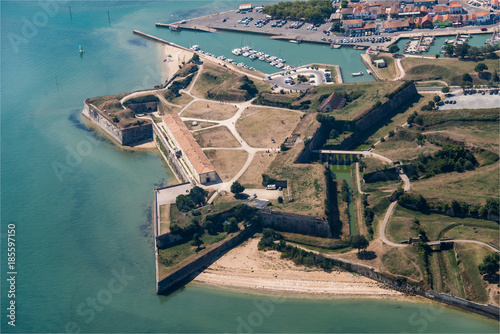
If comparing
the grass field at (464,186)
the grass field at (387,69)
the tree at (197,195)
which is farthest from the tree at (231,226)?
the grass field at (387,69)

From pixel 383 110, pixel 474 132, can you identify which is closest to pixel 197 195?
pixel 383 110

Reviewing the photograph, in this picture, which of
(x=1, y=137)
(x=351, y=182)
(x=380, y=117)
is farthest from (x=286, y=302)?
(x=1, y=137)

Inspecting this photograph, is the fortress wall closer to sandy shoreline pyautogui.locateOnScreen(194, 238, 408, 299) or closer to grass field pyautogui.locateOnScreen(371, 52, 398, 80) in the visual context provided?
grass field pyautogui.locateOnScreen(371, 52, 398, 80)

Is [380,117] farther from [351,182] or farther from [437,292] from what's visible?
[437,292]

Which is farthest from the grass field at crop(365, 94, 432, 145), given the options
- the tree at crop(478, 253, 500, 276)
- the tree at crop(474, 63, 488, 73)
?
the tree at crop(478, 253, 500, 276)

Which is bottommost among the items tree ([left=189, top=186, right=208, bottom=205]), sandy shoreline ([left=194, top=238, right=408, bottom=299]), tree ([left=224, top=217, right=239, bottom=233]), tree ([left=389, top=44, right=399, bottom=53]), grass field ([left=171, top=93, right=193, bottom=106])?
sandy shoreline ([left=194, top=238, right=408, bottom=299])

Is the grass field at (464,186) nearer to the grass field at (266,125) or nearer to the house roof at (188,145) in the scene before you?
the grass field at (266,125)

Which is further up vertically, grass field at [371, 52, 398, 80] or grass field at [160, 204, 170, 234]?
grass field at [371, 52, 398, 80]
